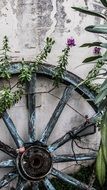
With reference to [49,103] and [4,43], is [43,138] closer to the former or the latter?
[49,103]

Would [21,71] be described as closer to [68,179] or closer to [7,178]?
[7,178]

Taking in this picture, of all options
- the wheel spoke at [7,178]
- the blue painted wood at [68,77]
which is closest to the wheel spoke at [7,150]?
A: the wheel spoke at [7,178]

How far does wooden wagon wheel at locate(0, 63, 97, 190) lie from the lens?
14.6 ft

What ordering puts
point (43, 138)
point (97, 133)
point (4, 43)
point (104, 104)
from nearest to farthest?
point (104, 104) → point (4, 43) → point (43, 138) → point (97, 133)

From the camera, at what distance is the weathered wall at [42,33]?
442cm

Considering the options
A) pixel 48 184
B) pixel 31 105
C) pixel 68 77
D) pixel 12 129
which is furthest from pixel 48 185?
pixel 68 77

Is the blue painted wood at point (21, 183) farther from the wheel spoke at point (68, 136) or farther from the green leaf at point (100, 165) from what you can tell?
the green leaf at point (100, 165)

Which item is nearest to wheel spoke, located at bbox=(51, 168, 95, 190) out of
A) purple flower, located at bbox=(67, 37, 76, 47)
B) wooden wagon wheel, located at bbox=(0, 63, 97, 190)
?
wooden wagon wheel, located at bbox=(0, 63, 97, 190)

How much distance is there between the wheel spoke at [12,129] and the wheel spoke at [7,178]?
287 millimetres

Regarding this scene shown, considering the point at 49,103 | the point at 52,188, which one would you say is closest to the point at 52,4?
the point at 49,103

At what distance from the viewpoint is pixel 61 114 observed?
15.8 ft

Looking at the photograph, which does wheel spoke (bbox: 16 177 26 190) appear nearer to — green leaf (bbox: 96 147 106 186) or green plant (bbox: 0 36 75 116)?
green plant (bbox: 0 36 75 116)

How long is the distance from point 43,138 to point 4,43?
103 cm

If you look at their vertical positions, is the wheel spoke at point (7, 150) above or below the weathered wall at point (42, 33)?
below
